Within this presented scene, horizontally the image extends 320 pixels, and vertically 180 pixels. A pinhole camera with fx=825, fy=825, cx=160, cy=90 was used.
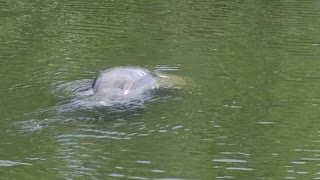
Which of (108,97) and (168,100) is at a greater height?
(108,97)

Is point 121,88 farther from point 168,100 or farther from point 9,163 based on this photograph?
point 9,163

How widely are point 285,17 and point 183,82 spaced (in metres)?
7.02

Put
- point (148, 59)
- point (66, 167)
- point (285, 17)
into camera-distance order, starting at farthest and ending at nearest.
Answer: point (285, 17) < point (148, 59) < point (66, 167)

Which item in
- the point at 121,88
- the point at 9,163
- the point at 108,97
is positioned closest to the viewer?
the point at 9,163

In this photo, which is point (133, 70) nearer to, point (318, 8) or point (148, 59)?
point (148, 59)

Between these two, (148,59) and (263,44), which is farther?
(263,44)

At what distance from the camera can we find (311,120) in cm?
1095

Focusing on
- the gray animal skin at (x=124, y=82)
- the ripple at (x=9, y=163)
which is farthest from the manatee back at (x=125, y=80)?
the ripple at (x=9, y=163)

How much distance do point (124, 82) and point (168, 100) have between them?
70cm

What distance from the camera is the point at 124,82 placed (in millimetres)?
11922

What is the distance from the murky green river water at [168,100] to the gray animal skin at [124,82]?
1.30ft

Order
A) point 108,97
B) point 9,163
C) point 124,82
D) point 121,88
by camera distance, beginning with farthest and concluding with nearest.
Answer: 1. point 124,82
2. point 121,88
3. point 108,97
4. point 9,163

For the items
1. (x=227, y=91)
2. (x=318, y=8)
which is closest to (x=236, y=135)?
(x=227, y=91)

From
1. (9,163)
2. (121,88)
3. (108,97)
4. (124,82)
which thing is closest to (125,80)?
(124,82)
